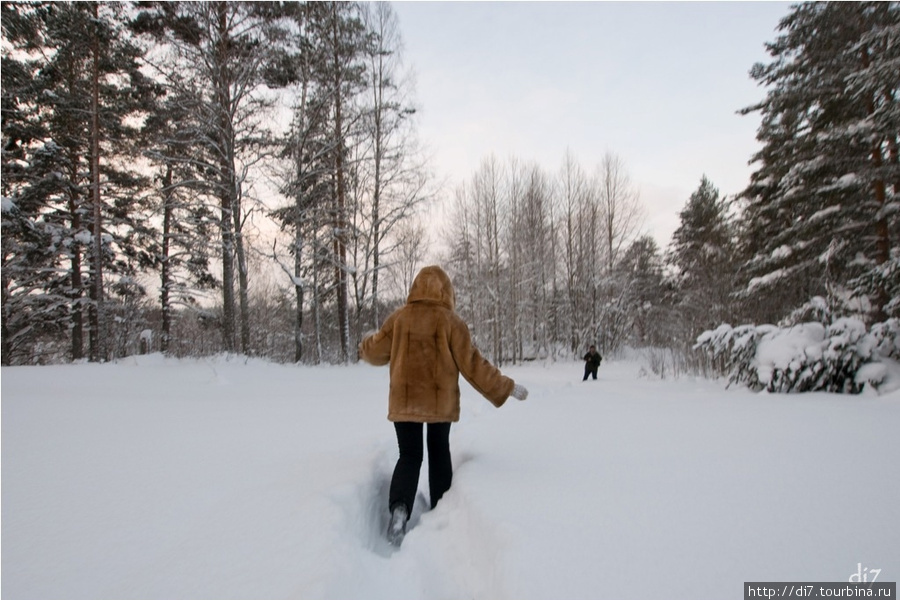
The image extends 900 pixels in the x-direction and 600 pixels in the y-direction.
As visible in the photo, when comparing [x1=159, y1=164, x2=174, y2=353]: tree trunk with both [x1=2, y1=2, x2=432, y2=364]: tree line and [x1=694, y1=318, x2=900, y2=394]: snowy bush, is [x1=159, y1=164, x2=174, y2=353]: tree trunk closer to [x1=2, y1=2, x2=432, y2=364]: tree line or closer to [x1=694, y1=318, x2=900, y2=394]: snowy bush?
[x1=2, y1=2, x2=432, y2=364]: tree line

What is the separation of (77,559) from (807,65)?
53.1ft

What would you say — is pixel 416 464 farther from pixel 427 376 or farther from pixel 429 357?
pixel 429 357

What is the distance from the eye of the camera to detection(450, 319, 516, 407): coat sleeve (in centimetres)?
279

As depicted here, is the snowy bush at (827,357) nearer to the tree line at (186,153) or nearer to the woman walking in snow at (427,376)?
the woman walking in snow at (427,376)

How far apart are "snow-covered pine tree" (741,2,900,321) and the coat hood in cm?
826

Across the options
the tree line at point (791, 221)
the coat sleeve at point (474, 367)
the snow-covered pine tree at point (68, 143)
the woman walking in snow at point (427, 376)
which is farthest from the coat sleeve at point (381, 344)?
the snow-covered pine tree at point (68, 143)

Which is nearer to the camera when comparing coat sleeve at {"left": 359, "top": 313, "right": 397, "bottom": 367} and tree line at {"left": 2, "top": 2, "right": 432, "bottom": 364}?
coat sleeve at {"left": 359, "top": 313, "right": 397, "bottom": 367}

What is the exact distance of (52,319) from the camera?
1385cm

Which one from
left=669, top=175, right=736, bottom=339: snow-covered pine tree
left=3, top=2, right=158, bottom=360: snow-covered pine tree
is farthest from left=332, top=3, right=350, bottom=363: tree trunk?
left=669, top=175, right=736, bottom=339: snow-covered pine tree

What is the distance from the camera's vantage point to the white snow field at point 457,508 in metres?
1.60

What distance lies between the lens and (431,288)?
112 inches

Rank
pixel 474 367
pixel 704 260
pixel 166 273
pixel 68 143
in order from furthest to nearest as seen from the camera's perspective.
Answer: pixel 704 260 → pixel 166 273 → pixel 68 143 → pixel 474 367

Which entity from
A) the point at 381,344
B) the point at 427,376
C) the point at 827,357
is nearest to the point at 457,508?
the point at 427,376

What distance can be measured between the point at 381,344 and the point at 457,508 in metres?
1.16
